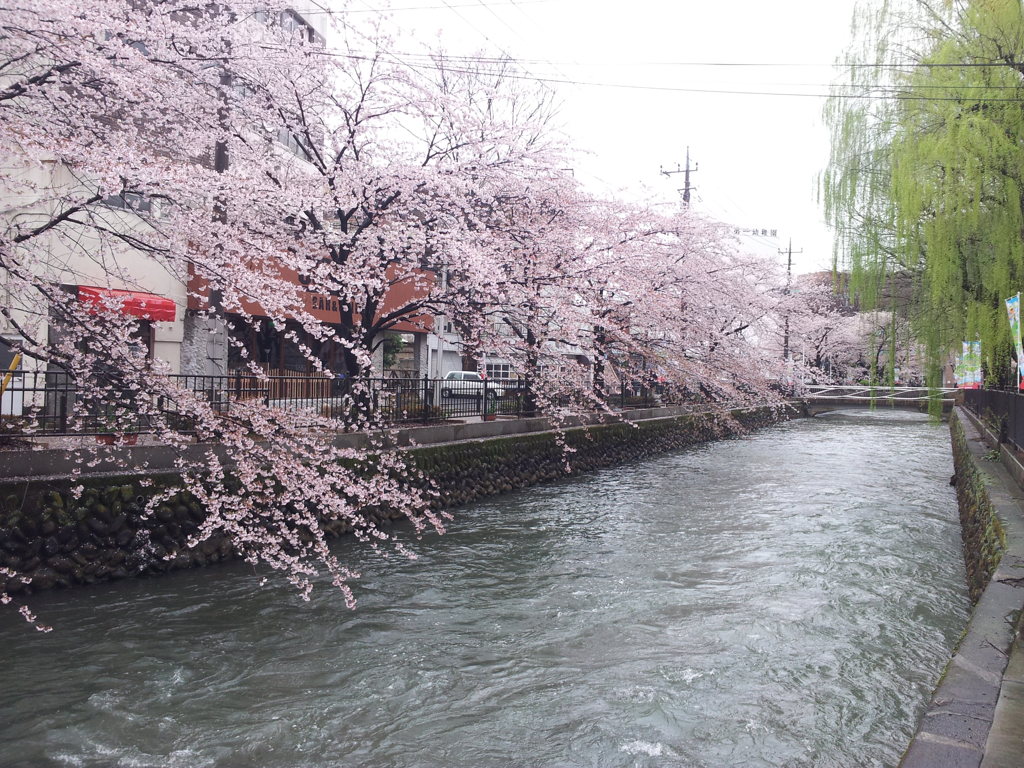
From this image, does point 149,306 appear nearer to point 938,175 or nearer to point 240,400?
point 240,400

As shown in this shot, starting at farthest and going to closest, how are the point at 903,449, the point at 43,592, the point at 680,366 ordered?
the point at 903,449 → the point at 680,366 → the point at 43,592

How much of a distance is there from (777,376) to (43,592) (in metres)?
25.7

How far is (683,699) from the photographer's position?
19.5ft

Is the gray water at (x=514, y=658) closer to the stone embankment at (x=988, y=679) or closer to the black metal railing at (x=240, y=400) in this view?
the stone embankment at (x=988, y=679)

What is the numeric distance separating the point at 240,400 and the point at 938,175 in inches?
429

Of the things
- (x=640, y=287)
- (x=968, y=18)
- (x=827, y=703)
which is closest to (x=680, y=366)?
(x=640, y=287)

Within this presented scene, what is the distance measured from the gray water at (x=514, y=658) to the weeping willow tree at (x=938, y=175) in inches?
154

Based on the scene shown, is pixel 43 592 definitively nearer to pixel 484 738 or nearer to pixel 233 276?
pixel 233 276

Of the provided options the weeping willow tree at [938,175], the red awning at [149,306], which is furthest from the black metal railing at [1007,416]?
the red awning at [149,306]

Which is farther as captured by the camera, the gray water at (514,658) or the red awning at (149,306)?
the red awning at (149,306)

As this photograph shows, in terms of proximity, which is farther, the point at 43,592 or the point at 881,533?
the point at 881,533

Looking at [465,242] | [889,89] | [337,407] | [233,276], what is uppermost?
[889,89]

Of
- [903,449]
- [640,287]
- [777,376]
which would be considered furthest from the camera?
[777,376]

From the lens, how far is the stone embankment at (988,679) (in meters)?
3.54
